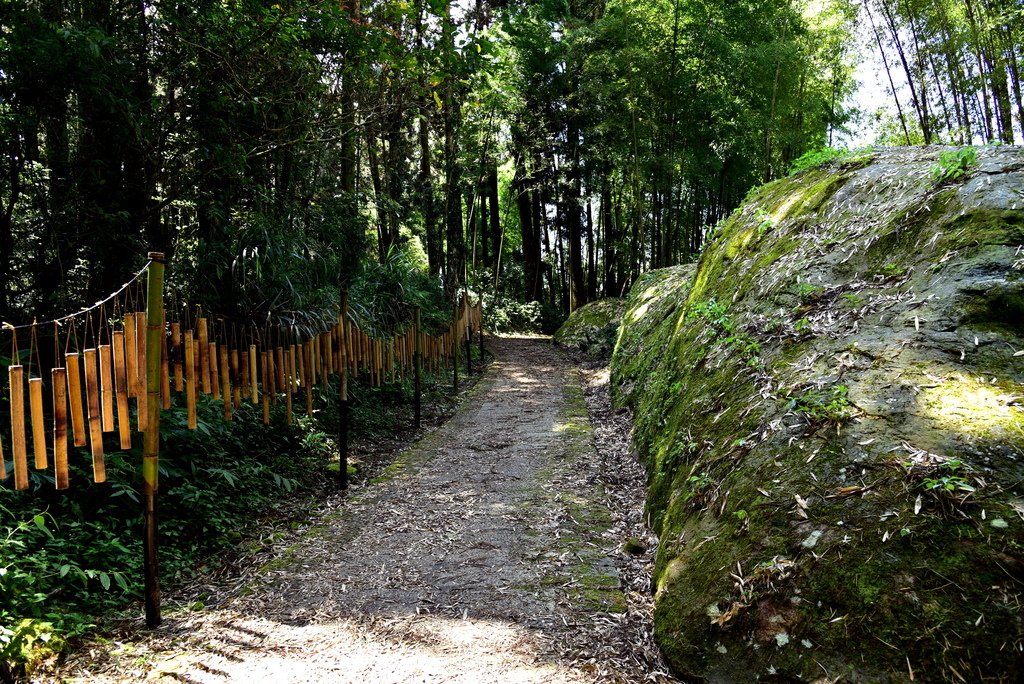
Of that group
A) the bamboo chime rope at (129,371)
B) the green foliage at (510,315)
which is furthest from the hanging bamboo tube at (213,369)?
the green foliage at (510,315)

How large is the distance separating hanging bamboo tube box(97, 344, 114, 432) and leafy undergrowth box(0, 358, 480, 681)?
677 millimetres

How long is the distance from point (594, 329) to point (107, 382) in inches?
505

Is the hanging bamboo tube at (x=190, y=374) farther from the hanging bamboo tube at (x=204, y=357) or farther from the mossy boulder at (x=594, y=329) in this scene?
the mossy boulder at (x=594, y=329)

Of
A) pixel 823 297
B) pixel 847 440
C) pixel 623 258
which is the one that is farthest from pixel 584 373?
pixel 623 258

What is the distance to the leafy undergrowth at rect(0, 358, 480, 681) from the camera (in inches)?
101

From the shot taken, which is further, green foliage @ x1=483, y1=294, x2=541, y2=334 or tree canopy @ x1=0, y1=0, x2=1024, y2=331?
green foliage @ x1=483, y1=294, x2=541, y2=334

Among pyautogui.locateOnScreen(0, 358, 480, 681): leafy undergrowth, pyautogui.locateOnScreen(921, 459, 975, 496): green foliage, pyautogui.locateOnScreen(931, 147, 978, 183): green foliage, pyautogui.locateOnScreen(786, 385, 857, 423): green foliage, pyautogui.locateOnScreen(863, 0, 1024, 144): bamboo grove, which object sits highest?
pyautogui.locateOnScreen(863, 0, 1024, 144): bamboo grove

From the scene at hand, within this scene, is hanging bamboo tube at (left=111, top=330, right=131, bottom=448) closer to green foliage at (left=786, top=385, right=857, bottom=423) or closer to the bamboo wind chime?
the bamboo wind chime

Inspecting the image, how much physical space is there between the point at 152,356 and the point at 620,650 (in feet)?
8.11

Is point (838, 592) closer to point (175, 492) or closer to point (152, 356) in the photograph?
point (152, 356)

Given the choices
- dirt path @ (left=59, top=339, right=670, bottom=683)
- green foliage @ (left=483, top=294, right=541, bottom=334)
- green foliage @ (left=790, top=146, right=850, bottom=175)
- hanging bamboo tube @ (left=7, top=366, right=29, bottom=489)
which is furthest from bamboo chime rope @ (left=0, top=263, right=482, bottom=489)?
green foliage @ (left=483, top=294, right=541, bottom=334)

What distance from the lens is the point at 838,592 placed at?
2.02 meters

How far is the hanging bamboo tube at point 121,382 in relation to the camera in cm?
263

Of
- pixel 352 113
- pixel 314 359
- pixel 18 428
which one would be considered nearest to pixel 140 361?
pixel 18 428
